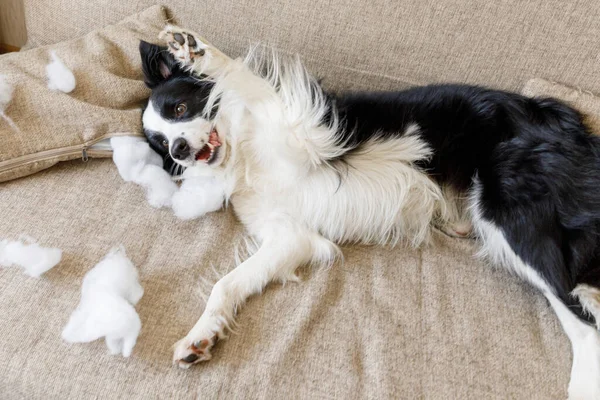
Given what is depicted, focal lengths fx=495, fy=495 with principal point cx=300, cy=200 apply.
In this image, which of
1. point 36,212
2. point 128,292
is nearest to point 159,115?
point 36,212

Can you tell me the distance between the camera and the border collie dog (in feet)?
5.54

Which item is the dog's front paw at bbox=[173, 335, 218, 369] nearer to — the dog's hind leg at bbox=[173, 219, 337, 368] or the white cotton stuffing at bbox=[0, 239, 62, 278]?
the dog's hind leg at bbox=[173, 219, 337, 368]

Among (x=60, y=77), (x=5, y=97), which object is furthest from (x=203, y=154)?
(x=5, y=97)

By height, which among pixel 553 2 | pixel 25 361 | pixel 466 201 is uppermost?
pixel 553 2

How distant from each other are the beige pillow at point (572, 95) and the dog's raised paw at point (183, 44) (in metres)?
1.22

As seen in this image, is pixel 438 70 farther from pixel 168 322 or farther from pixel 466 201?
pixel 168 322

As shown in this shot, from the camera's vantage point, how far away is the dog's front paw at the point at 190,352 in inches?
53.4

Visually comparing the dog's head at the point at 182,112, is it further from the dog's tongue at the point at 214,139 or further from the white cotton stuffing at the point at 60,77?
the white cotton stuffing at the point at 60,77

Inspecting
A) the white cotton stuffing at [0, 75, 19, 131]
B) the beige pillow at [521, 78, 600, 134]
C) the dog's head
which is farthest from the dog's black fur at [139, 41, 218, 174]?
the beige pillow at [521, 78, 600, 134]

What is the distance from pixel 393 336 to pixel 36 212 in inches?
49.1

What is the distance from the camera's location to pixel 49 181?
180 cm

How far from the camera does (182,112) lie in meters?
1.89

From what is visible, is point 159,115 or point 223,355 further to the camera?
point 159,115

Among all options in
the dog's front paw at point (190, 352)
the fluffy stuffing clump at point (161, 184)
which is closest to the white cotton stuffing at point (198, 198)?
the fluffy stuffing clump at point (161, 184)
